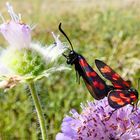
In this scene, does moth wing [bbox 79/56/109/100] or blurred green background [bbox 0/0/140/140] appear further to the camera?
blurred green background [bbox 0/0/140/140]

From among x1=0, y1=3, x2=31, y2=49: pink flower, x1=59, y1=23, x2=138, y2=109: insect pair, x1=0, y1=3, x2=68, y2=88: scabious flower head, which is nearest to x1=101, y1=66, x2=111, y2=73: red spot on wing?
x1=59, y1=23, x2=138, y2=109: insect pair

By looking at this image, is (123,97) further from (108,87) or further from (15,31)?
(15,31)

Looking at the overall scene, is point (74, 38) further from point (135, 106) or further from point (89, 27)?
point (135, 106)

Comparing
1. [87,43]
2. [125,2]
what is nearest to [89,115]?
[87,43]

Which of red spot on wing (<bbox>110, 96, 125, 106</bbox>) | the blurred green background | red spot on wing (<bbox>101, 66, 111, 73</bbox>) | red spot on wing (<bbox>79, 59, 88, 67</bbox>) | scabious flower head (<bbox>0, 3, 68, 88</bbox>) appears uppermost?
the blurred green background

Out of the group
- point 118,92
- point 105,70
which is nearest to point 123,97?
point 118,92

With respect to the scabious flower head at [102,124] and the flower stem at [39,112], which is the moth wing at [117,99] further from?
the flower stem at [39,112]

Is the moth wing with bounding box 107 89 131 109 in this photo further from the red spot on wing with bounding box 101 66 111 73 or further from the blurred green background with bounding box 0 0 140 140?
the blurred green background with bounding box 0 0 140 140
